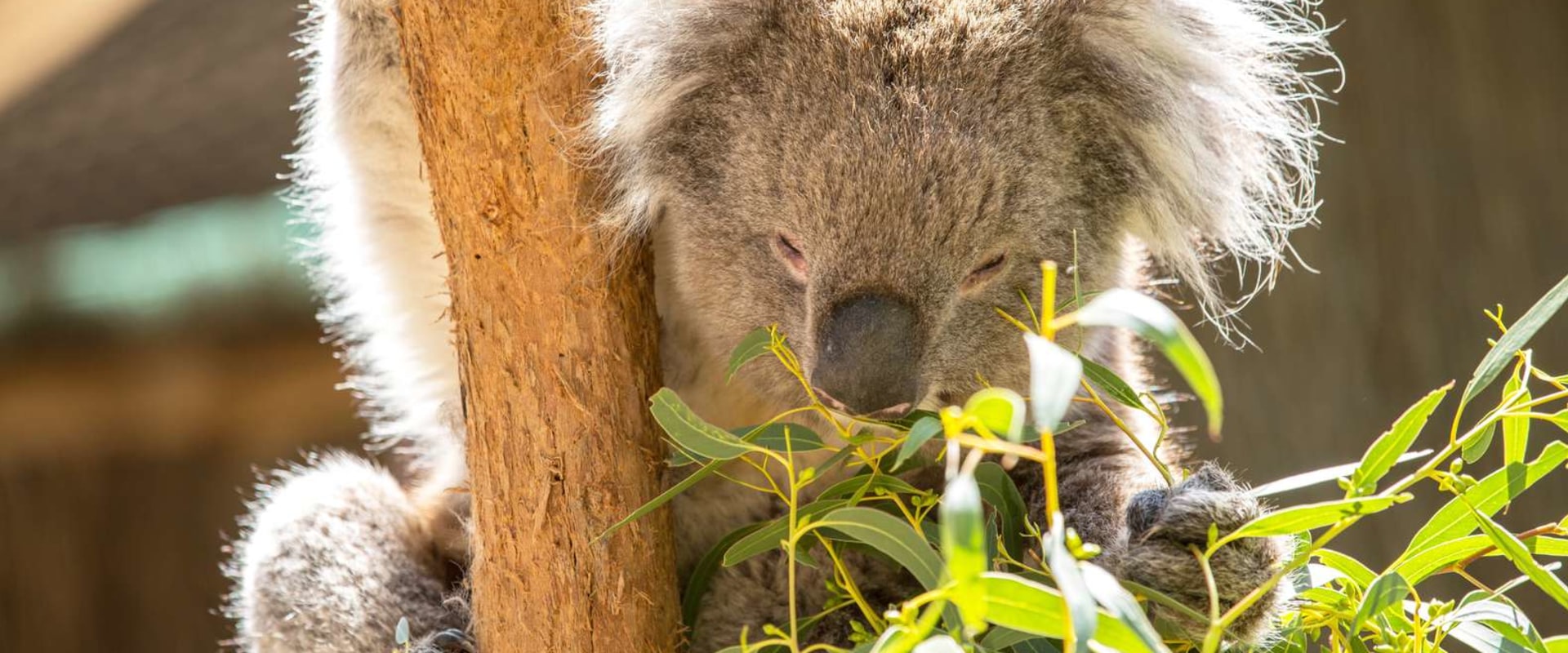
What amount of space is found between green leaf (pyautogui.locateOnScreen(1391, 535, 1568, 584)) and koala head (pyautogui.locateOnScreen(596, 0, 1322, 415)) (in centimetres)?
60

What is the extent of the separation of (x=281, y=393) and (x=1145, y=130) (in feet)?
13.2

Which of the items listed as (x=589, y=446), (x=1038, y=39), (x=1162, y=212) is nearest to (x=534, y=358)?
(x=589, y=446)

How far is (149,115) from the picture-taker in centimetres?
498

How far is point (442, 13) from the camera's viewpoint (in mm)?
1855

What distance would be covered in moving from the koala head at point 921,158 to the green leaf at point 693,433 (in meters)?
0.16

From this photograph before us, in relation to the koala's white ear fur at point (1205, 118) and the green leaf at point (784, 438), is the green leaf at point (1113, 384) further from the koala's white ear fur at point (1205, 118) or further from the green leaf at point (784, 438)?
the koala's white ear fur at point (1205, 118)

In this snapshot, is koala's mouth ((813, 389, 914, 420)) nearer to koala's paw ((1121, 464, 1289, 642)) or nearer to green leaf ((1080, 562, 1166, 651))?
koala's paw ((1121, 464, 1289, 642))

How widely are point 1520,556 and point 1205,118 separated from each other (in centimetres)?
83

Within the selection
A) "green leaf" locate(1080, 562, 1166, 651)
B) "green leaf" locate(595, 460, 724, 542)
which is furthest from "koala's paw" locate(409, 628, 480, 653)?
"green leaf" locate(1080, 562, 1166, 651)

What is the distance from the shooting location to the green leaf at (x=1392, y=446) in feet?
4.93

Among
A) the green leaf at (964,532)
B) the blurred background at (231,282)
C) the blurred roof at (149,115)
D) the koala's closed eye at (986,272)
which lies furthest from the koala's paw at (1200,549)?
the blurred roof at (149,115)

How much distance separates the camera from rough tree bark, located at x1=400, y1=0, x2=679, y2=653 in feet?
6.14

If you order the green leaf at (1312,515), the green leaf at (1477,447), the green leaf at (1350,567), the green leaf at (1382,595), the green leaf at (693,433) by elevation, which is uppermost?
the green leaf at (693,433)

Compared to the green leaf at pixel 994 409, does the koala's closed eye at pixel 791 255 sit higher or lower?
higher
